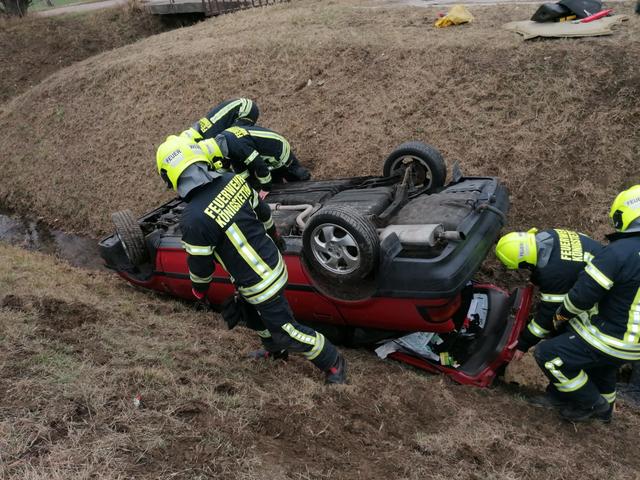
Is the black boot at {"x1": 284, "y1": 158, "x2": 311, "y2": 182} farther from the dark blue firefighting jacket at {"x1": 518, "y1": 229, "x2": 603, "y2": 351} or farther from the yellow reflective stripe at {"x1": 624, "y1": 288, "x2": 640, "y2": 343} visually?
the yellow reflective stripe at {"x1": 624, "y1": 288, "x2": 640, "y2": 343}

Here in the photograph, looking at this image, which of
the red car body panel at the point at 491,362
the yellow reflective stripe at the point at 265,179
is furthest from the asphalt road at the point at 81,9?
the red car body panel at the point at 491,362

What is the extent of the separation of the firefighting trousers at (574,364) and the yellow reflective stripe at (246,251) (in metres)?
2.00

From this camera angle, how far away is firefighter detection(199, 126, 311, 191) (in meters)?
5.20

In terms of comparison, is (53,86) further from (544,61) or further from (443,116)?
(544,61)

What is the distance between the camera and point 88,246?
8102 mm

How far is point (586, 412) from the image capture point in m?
3.54

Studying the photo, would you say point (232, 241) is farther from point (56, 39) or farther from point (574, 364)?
point (56, 39)

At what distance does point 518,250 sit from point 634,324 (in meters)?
0.83

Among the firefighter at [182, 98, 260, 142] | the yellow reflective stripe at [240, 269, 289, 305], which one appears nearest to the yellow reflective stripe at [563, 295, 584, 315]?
the yellow reflective stripe at [240, 269, 289, 305]

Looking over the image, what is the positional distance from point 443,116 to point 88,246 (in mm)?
5719

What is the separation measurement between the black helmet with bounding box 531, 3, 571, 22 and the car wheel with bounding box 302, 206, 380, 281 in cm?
609

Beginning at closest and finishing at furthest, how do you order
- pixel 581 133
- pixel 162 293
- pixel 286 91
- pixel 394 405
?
pixel 394 405 < pixel 162 293 < pixel 581 133 < pixel 286 91

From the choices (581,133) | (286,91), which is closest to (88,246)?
(286,91)

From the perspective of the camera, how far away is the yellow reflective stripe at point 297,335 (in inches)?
144
